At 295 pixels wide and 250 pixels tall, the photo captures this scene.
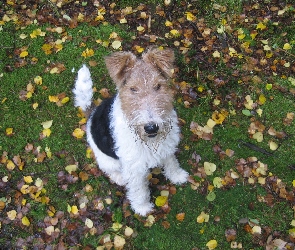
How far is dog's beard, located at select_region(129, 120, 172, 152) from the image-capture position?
3391mm

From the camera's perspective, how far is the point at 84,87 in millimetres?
4648

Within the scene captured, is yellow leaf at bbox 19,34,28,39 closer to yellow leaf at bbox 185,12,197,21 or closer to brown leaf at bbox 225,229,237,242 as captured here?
yellow leaf at bbox 185,12,197,21

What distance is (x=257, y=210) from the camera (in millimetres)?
4730

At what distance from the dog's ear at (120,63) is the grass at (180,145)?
2085mm

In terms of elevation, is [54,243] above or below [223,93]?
below

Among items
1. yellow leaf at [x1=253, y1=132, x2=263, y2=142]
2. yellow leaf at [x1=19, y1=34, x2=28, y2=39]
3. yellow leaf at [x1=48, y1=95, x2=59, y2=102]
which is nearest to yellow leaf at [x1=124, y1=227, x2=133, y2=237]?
yellow leaf at [x1=253, y1=132, x2=263, y2=142]

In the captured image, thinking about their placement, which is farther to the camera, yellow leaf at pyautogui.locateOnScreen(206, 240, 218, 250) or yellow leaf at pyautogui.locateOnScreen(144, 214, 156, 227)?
yellow leaf at pyautogui.locateOnScreen(144, 214, 156, 227)

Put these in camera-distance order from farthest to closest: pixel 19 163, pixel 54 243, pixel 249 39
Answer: pixel 249 39, pixel 19 163, pixel 54 243

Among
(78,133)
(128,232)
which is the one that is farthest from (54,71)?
(128,232)

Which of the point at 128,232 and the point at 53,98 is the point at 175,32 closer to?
the point at 53,98

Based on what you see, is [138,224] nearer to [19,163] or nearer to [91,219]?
[91,219]

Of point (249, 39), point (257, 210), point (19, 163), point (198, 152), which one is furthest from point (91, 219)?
point (249, 39)

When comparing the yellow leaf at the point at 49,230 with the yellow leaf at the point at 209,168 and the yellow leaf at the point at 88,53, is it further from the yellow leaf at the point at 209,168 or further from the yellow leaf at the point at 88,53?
the yellow leaf at the point at 88,53

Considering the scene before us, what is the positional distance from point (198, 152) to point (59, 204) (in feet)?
7.69
